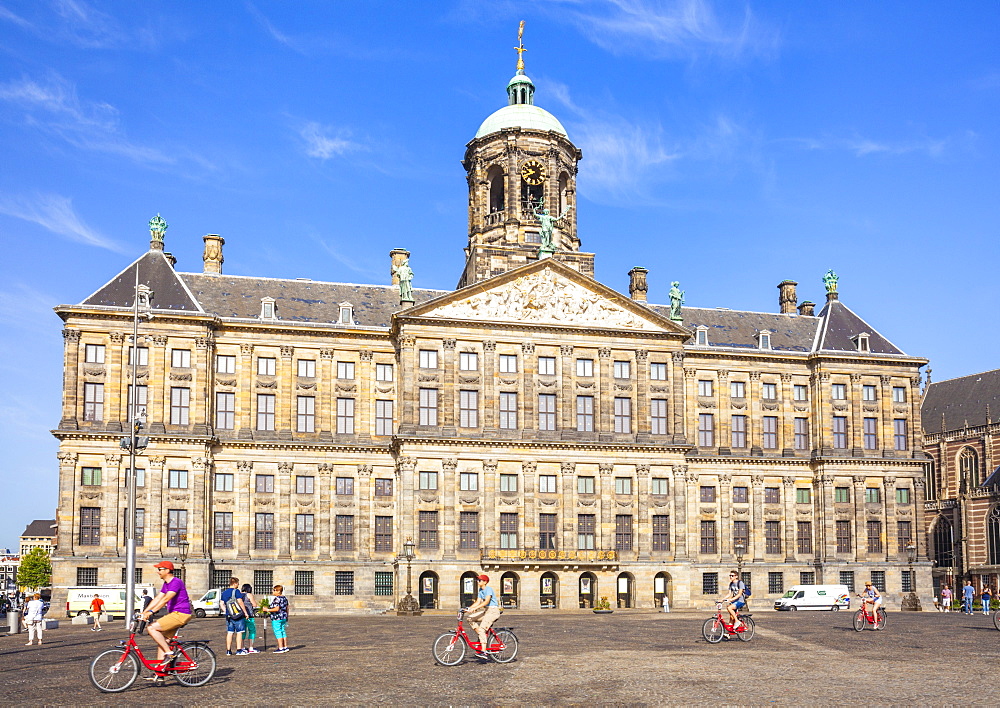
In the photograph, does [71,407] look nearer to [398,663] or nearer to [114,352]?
[114,352]

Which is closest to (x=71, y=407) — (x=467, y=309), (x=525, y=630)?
(x=467, y=309)

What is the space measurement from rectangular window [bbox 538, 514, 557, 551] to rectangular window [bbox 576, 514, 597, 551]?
4.96ft

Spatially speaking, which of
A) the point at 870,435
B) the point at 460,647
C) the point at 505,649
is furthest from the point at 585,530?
the point at 460,647

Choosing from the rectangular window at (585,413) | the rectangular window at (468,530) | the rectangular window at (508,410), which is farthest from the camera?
the rectangular window at (585,413)

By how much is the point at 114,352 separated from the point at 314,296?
13.7 meters

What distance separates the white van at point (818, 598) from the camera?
68.5m

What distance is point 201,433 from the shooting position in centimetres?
6569

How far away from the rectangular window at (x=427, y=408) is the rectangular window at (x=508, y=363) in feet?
15.0

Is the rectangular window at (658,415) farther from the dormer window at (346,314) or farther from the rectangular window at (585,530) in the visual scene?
the dormer window at (346,314)

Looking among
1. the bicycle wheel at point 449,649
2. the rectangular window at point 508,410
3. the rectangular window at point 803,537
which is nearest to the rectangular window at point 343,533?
the rectangular window at point 508,410

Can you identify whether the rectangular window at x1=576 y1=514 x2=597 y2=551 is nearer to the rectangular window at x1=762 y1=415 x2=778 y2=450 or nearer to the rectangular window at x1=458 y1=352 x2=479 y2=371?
the rectangular window at x1=458 y1=352 x2=479 y2=371

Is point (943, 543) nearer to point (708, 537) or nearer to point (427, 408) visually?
point (708, 537)

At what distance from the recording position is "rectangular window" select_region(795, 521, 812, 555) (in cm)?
7562

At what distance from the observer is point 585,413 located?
69688 mm
